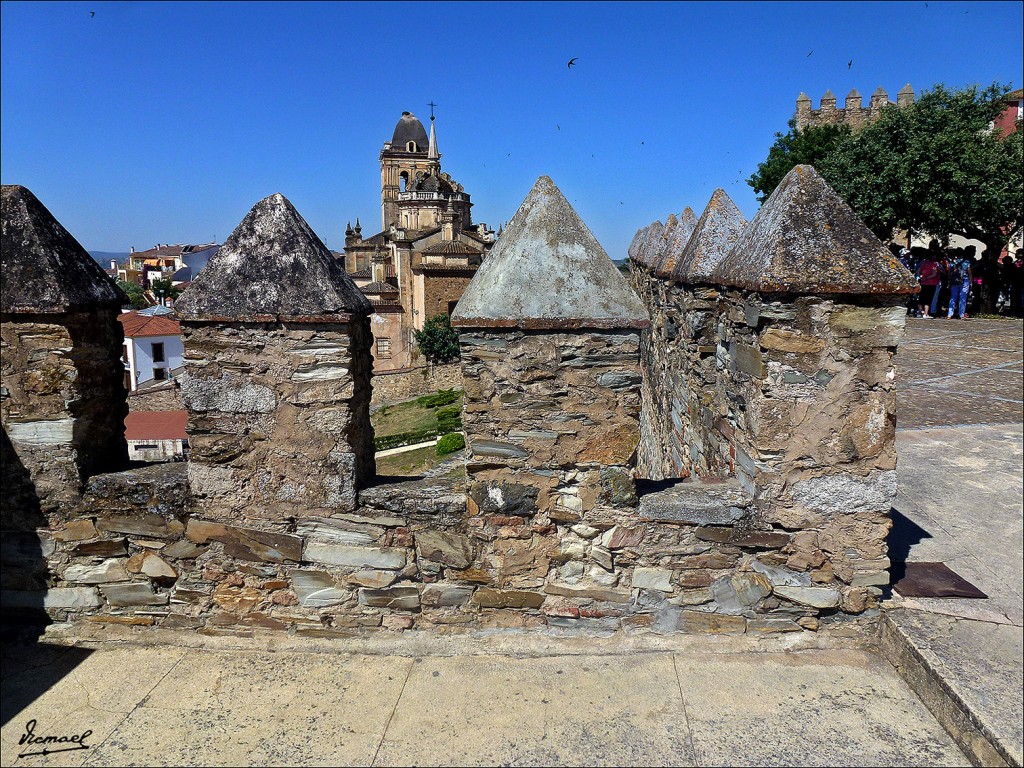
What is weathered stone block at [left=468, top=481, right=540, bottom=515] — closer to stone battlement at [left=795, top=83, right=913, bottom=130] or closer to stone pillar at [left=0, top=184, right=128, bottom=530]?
stone pillar at [left=0, top=184, right=128, bottom=530]

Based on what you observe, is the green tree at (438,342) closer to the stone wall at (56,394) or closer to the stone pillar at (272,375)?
the stone wall at (56,394)

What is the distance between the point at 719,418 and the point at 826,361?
3.74ft

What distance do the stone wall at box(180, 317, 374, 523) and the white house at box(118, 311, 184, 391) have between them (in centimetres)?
3146

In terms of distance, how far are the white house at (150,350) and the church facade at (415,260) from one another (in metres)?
10.2

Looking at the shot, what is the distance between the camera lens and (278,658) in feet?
11.4

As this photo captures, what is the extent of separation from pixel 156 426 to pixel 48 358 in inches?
675

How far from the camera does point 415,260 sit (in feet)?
150

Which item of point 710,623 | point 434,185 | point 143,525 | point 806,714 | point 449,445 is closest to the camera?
point 806,714

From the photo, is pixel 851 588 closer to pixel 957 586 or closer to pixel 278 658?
pixel 957 586

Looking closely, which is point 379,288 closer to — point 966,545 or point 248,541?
point 248,541

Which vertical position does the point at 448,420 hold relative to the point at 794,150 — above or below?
below

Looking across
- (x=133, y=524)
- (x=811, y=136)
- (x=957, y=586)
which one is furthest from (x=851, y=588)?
(x=811, y=136)

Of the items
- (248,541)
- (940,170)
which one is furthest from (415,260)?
(248,541)

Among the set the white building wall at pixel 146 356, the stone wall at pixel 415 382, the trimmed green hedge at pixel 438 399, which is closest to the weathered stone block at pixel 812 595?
the trimmed green hedge at pixel 438 399
